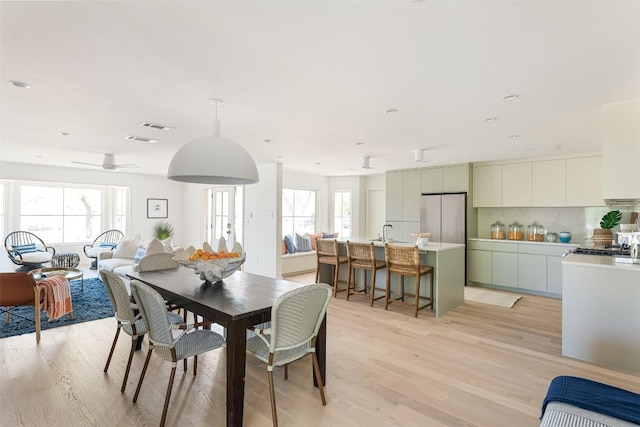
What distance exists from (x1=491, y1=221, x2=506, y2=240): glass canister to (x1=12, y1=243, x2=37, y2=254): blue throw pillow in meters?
9.01

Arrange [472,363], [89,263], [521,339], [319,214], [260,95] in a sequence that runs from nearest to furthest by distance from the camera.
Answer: [260,95], [472,363], [521,339], [89,263], [319,214]

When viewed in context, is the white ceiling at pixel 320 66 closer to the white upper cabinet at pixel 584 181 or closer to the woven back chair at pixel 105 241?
the white upper cabinet at pixel 584 181

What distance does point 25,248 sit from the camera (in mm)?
6344

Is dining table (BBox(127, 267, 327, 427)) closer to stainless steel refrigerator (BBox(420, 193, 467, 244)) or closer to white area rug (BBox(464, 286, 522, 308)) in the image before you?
white area rug (BBox(464, 286, 522, 308))

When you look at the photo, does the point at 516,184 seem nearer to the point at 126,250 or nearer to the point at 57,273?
the point at 126,250

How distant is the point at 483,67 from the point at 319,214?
21.9 ft

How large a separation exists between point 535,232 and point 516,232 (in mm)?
293

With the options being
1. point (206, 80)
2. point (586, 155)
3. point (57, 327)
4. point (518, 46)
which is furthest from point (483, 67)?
point (57, 327)

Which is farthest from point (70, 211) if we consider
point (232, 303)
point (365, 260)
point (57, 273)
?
point (232, 303)

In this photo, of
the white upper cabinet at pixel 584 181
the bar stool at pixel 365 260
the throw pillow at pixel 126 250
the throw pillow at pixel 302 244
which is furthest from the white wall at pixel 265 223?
the white upper cabinet at pixel 584 181

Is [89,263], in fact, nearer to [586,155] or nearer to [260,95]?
[260,95]

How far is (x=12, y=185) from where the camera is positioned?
6930mm

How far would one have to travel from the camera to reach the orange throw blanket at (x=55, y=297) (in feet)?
11.9

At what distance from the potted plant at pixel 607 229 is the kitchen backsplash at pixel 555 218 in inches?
13.0
